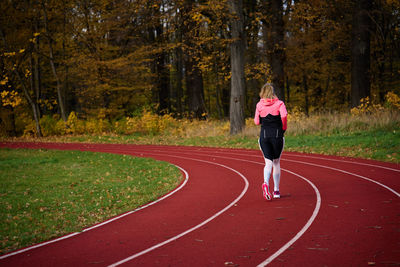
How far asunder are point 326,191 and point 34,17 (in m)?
29.0

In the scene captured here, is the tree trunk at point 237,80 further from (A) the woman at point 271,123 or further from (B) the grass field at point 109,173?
(A) the woman at point 271,123

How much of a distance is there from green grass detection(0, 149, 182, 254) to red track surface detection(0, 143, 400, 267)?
26.4 inches

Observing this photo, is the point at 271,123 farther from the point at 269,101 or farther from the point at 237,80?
the point at 237,80

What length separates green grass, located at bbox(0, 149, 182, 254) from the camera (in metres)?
6.84

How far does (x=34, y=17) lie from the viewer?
29562mm

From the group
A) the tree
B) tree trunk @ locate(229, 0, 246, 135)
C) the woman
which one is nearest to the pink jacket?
the woman

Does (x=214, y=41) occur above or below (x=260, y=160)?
above

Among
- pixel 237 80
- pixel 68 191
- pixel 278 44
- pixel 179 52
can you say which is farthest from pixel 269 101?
pixel 179 52

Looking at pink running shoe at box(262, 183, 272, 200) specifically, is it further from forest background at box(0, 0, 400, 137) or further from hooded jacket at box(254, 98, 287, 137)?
forest background at box(0, 0, 400, 137)

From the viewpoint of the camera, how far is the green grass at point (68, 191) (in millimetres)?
6844

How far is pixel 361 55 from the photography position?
21.0 meters

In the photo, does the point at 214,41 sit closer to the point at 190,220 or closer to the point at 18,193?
the point at 18,193

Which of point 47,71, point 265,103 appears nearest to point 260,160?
point 265,103

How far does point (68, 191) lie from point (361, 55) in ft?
59.7
